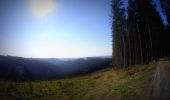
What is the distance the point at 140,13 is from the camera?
131 feet

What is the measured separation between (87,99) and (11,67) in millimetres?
57331

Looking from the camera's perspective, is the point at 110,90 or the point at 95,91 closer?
the point at 110,90

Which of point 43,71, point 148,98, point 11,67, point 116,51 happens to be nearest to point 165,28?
point 116,51

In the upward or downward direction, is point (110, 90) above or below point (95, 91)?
above

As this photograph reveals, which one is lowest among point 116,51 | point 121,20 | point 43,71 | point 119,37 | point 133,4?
point 43,71

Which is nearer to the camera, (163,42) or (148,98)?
(148,98)

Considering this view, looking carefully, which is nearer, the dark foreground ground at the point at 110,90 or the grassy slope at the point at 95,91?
the dark foreground ground at the point at 110,90

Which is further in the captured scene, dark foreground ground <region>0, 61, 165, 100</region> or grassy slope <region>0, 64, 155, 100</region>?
grassy slope <region>0, 64, 155, 100</region>

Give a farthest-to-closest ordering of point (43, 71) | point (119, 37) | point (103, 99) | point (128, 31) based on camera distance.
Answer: point (43, 71)
point (119, 37)
point (128, 31)
point (103, 99)

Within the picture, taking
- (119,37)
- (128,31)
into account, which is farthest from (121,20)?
(119,37)

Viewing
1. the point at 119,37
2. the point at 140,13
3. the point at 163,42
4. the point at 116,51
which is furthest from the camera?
the point at 163,42

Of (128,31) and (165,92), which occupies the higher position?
(128,31)

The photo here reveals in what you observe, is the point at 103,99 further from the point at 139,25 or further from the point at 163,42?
the point at 163,42

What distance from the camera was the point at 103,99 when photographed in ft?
41.6
